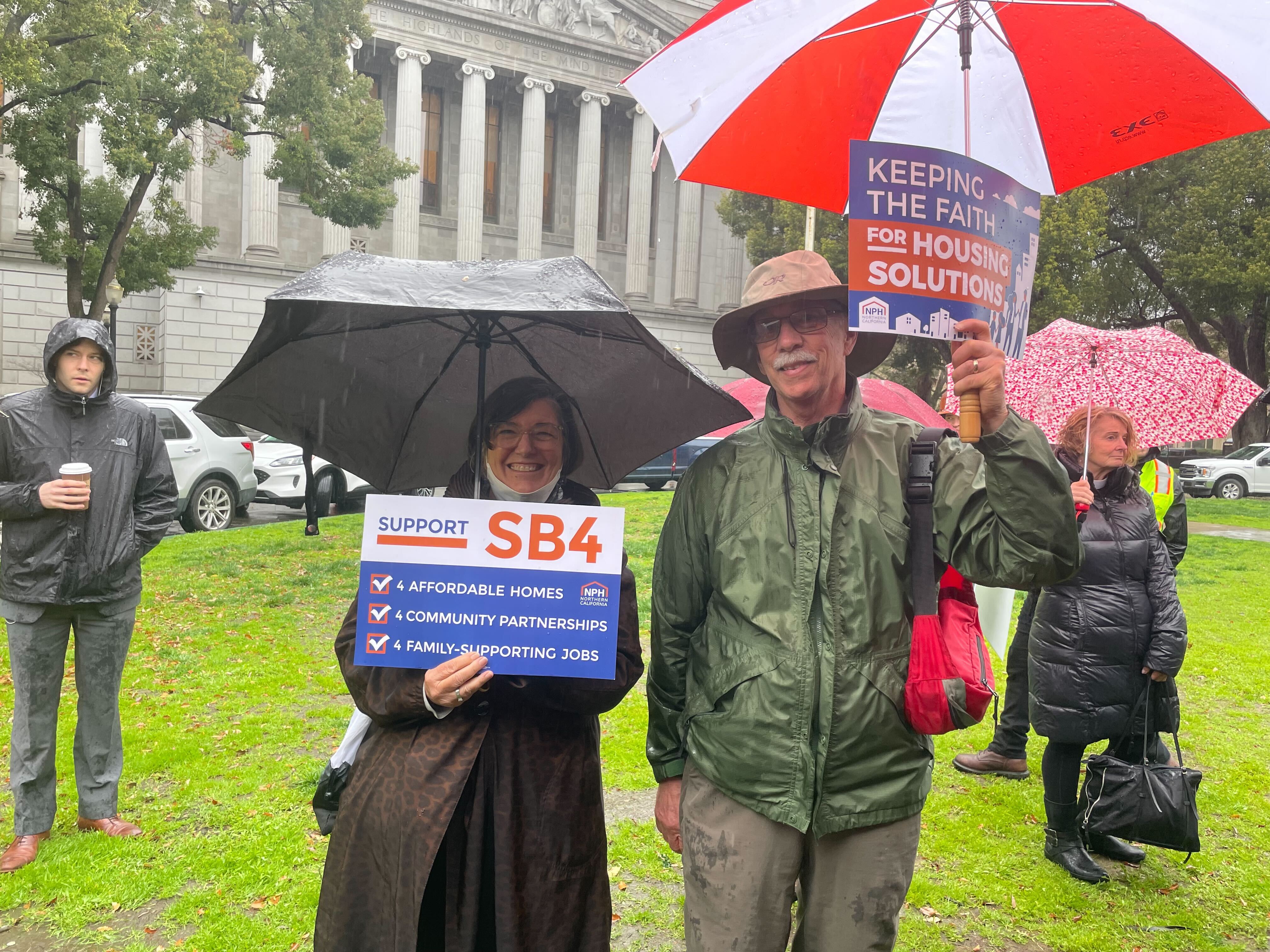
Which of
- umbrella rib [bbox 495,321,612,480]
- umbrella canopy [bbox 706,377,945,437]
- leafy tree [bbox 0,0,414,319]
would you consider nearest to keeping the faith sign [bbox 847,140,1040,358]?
umbrella rib [bbox 495,321,612,480]

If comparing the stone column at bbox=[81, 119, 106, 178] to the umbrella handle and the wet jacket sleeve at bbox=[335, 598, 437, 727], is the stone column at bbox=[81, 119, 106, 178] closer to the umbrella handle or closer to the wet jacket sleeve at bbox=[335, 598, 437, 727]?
the wet jacket sleeve at bbox=[335, 598, 437, 727]

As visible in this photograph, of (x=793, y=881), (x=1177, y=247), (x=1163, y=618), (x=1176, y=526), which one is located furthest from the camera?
(x=1177, y=247)

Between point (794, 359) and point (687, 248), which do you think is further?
point (687, 248)

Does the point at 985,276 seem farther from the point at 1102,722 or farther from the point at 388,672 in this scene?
the point at 1102,722

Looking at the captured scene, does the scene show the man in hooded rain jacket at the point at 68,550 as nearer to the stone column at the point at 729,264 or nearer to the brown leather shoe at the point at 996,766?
the brown leather shoe at the point at 996,766

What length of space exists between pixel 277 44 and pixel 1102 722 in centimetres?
1788

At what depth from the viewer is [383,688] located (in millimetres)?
2355

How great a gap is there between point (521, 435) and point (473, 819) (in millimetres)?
992

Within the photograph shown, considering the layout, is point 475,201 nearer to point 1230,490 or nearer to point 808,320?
point 1230,490

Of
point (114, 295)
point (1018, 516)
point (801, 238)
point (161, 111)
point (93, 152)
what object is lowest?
point (1018, 516)

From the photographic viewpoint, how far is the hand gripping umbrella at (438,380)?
250cm

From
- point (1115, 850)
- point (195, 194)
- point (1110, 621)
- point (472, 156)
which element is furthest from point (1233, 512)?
point (195, 194)

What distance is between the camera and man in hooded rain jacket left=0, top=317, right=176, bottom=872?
399cm

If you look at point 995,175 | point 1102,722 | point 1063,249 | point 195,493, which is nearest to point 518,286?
point 995,175
